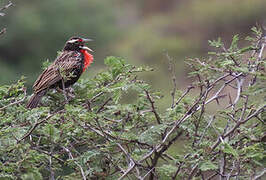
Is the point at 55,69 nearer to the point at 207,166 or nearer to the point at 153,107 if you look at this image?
the point at 153,107

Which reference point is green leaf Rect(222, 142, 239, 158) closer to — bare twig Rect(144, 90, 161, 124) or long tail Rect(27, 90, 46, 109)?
bare twig Rect(144, 90, 161, 124)

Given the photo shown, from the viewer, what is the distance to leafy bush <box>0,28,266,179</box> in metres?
3.10

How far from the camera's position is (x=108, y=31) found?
2431cm

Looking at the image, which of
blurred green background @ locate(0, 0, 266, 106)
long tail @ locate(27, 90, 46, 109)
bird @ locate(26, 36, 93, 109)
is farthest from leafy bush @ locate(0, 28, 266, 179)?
blurred green background @ locate(0, 0, 266, 106)

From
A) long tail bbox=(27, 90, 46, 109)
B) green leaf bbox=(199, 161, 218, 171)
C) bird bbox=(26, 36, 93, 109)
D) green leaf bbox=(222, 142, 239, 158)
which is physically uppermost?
bird bbox=(26, 36, 93, 109)

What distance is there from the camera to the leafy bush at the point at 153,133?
310cm

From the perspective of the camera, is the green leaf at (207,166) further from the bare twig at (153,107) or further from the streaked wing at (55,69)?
the streaked wing at (55,69)

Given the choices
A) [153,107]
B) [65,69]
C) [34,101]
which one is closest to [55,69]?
[65,69]

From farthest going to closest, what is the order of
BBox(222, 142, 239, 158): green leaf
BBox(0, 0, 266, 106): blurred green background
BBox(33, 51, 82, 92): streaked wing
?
BBox(0, 0, 266, 106): blurred green background → BBox(33, 51, 82, 92): streaked wing → BBox(222, 142, 239, 158): green leaf

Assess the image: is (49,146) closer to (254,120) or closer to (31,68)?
(254,120)

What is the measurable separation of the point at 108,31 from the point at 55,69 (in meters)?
19.5

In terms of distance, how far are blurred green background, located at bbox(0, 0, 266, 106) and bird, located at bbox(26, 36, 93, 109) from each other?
44.7 ft

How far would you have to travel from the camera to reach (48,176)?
11.5ft

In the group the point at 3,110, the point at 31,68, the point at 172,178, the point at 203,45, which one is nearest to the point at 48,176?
the point at 3,110
